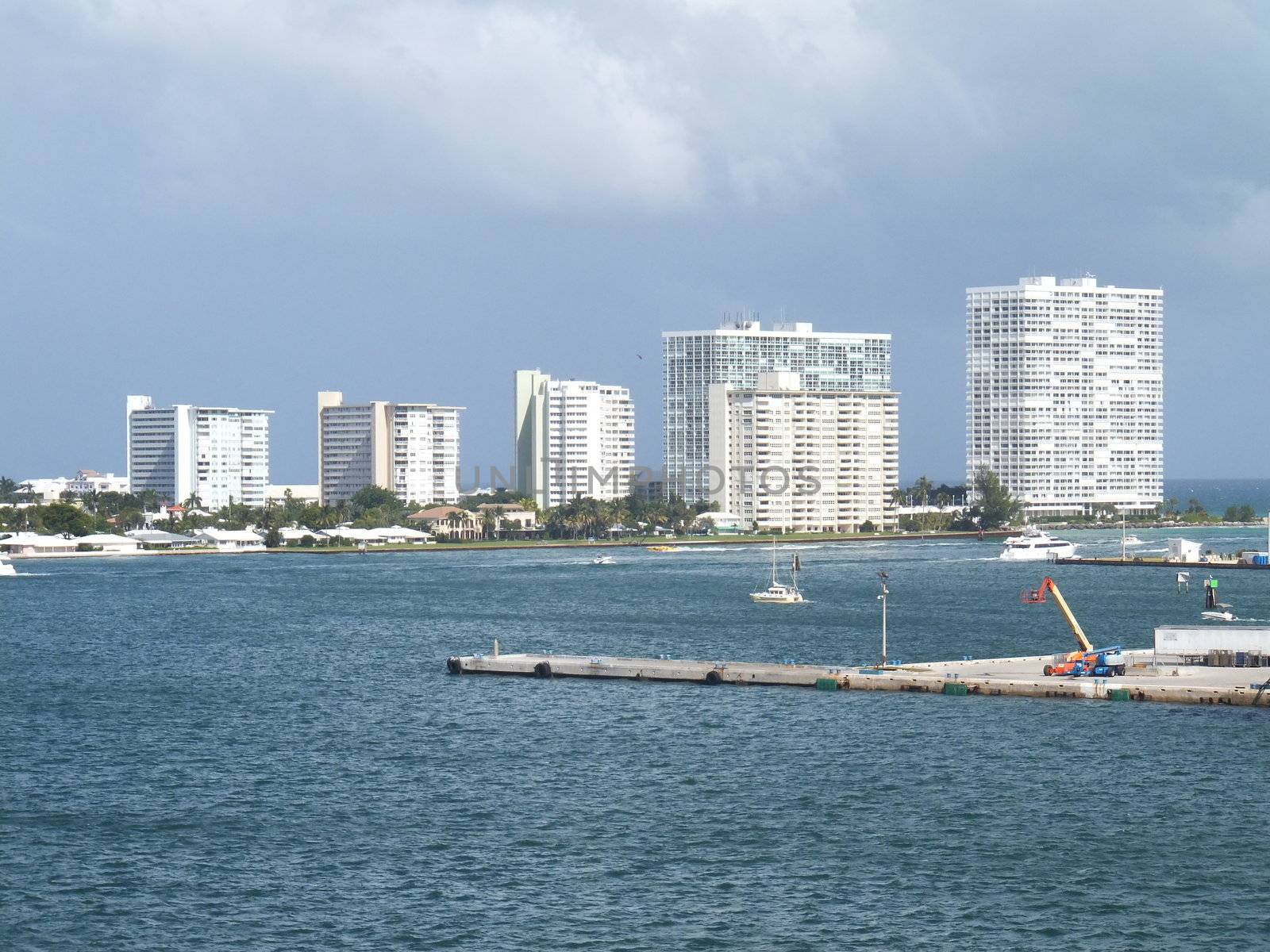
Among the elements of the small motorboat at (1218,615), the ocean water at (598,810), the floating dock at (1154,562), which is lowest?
the ocean water at (598,810)

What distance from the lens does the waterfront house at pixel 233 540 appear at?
626 ft

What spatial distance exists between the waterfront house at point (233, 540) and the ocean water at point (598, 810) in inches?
4528

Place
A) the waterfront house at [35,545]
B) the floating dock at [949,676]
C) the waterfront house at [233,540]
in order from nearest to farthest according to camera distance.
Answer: the floating dock at [949,676] → the waterfront house at [35,545] → the waterfront house at [233,540]

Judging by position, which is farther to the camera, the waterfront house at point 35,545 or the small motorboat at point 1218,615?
the waterfront house at point 35,545

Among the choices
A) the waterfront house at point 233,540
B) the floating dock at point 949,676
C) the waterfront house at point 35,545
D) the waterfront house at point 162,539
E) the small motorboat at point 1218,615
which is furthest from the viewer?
the waterfront house at point 233,540

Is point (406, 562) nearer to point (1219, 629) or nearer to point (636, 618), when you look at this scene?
point (636, 618)

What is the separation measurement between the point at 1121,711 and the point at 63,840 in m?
30.6

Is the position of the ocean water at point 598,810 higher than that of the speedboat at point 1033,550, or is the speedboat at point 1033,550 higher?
the speedboat at point 1033,550

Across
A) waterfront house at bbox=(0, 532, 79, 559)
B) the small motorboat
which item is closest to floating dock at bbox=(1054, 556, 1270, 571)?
the small motorboat

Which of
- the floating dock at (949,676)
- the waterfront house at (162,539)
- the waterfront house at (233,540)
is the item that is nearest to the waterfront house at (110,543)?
the waterfront house at (162,539)

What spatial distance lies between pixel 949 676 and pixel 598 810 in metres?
20.7

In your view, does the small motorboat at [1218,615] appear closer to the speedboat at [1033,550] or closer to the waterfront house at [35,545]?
the speedboat at [1033,550]

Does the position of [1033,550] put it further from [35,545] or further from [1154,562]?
[35,545]

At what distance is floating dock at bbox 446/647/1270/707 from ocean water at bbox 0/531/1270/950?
869 millimetres
